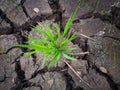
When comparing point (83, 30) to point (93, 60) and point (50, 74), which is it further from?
point (50, 74)

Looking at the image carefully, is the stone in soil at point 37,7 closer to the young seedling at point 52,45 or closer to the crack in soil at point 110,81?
the young seedling at point 52,45

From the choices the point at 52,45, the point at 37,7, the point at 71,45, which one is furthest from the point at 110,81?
the point at 37,7

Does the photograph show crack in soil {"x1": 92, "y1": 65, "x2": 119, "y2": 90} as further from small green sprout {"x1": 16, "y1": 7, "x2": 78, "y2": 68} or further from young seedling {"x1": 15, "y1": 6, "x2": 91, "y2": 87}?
small green sprout {"x1": 16, "y1": 7, "x2": 78, "y2": 68}

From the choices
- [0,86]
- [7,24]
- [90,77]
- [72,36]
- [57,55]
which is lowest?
[90,77]

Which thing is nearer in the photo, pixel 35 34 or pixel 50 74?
pixel 50 74

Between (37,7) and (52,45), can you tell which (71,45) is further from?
(37,7)

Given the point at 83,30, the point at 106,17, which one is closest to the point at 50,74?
the point at 83,30
